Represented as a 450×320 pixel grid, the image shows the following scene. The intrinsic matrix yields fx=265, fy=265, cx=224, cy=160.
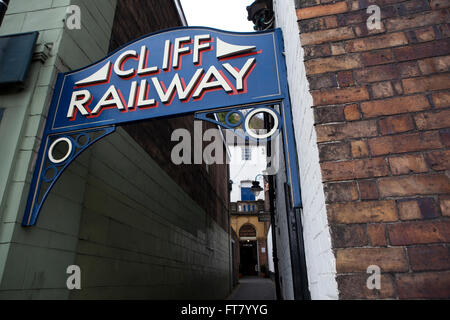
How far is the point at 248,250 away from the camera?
90.8 feet

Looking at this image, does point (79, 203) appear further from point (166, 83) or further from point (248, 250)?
point (248, 250)

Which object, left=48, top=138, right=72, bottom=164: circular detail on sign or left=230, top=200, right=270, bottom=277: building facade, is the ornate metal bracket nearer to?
left=48, top=138, right=72, bottom=164: circular detail on sign

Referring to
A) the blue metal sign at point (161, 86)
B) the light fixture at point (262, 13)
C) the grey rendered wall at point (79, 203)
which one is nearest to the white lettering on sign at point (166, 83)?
the blue metal sign at point (161, 86)

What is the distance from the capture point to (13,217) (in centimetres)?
214

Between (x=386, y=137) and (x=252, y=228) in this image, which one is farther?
(x=252, y=228)

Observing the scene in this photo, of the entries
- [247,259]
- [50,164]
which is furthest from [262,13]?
[247,259]

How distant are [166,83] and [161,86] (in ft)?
0.18

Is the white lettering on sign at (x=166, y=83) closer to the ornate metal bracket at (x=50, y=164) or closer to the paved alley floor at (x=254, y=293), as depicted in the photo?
the ornate metal bracket at (x=50, y=164)

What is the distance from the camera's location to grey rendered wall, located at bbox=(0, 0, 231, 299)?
→ 7.29ft

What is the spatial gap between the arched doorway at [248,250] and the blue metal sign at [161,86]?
2429cm

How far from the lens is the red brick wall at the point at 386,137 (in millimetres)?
1033

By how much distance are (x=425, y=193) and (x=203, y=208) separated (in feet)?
25.0

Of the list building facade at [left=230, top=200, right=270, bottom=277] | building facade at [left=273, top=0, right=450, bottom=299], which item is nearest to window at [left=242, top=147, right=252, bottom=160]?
building facade at [left=230, top=200, right=270, bottom=277]
